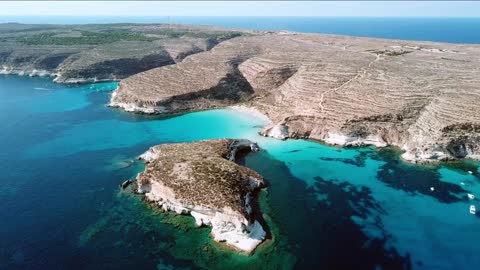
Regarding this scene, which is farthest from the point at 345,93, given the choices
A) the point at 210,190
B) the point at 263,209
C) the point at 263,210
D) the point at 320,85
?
the point at 210,190

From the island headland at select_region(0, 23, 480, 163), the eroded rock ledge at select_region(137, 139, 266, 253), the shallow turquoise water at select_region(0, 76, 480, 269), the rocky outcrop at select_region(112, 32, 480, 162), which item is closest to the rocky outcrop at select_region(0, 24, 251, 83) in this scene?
the island headland at select_region(0, 23, 480, 163)

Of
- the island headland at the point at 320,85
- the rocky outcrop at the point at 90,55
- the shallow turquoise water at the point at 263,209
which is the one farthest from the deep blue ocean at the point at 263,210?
the rocky outcrop at the point at 90,55

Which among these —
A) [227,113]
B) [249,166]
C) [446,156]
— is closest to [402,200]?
[446,156]

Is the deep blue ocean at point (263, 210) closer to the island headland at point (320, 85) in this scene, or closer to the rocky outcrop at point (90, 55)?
the island headland at point (320, 85)

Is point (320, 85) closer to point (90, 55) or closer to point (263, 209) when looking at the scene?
point (263, 209)

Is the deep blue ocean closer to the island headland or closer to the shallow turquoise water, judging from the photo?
the shallow turquoise water

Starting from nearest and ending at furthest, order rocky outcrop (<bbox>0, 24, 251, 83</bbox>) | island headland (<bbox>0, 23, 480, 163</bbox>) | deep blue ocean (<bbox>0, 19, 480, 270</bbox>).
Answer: deep blue ocean (<bbox>0, 19, 480, 270</bbox>)
island headland (<bbox>0, 23, 480, 163</bbox>)
rocky outcrop (<bbox>0, 24, 251, 83</bbox>)
